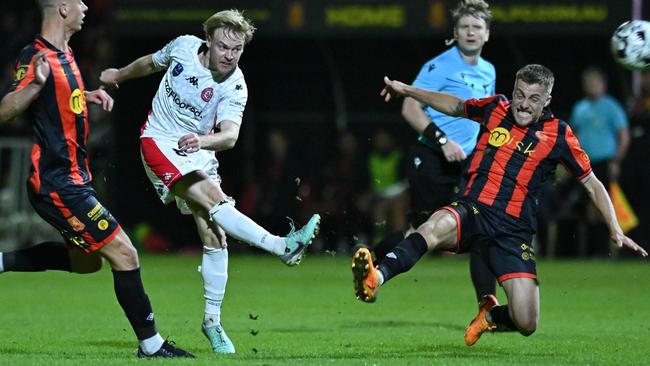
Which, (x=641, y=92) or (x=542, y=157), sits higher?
(x=542, y=157)

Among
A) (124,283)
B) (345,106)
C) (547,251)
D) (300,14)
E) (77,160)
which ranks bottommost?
(547,251)

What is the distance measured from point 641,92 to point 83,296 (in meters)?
8.58

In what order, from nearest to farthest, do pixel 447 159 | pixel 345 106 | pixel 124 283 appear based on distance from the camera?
1. pixel 124 283
2. pixel 447 159
3. pixel 345 106

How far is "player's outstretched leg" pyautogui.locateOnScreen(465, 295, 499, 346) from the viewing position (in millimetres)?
8797

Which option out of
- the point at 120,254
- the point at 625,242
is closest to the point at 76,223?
the point at 120,254

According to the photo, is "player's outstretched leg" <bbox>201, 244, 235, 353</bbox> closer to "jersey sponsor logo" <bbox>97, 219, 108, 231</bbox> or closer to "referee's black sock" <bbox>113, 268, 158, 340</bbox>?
"referee's black sock" <bbox>113, 268, 158, 340</bbox>

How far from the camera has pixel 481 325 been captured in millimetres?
8844

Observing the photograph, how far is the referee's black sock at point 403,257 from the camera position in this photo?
8.04 m

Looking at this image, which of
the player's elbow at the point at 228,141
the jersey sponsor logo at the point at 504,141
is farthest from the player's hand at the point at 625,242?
the player's elbow at the point at 228,141

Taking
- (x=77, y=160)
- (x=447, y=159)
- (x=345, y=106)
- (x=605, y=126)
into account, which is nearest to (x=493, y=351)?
(x=447, y=159)

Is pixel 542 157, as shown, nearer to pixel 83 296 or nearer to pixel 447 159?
pixel 447 159

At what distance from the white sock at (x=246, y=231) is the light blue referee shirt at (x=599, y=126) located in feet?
30.9

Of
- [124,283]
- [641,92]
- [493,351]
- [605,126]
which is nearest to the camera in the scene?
[124,283]

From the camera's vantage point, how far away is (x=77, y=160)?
8039mm
